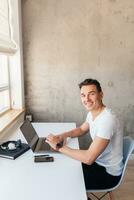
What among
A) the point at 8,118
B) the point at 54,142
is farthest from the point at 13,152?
the point at 8,118

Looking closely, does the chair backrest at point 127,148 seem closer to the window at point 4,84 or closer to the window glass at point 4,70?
the window at point 4,84

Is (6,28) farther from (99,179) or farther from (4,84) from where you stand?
(99,179)

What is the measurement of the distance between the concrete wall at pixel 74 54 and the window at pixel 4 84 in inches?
10.9

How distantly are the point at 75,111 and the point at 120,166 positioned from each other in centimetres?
140

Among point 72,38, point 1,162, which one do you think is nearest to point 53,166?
point 1,162

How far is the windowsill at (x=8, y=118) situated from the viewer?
7.28ft

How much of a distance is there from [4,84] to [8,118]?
1.66 ft

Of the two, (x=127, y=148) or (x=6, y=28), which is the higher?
(x=6, y=28)

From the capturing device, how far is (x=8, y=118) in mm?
2531

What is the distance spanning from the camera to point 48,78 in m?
3.06

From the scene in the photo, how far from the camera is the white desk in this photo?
1.24 m

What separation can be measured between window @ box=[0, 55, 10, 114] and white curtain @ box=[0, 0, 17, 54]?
0.24 metres

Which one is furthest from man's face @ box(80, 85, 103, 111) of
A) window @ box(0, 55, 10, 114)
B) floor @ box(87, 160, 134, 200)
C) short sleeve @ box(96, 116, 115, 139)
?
window @ box(0, 55, 10, 114)

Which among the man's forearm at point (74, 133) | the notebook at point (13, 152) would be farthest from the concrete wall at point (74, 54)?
the notebook at point (13, 152)
